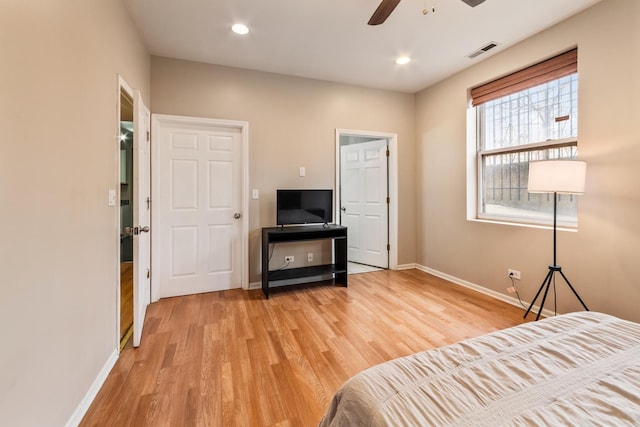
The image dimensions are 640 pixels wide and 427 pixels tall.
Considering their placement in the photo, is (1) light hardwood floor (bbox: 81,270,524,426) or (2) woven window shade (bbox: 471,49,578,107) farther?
(2) woven window shade (bbox: 471,49,578,107)

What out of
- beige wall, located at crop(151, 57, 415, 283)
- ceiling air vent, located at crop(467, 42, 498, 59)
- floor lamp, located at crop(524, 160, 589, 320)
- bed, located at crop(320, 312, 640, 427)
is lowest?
bed, located at crop(320, 312, 640, 427)

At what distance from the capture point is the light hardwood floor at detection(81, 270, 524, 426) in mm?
1576

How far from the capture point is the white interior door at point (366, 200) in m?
4.45

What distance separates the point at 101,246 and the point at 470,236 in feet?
12.3

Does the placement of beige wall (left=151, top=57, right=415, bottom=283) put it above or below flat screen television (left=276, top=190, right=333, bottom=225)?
above

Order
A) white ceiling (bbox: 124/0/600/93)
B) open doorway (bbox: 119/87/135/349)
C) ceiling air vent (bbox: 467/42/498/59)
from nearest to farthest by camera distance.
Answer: white ceiling (bbox: 124/0/600/93) → ceiling air vent (bbox: 467/42/498/59) → open doorway (bbox: 119/87/135/349)

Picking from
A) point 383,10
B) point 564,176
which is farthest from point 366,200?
point 383,10

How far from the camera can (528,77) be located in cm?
288

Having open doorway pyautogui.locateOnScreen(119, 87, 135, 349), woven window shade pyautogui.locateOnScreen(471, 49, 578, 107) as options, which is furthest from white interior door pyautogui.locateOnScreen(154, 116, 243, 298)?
woven window shade pyautogui.locateOnScreen(471, 49, 578, 107)

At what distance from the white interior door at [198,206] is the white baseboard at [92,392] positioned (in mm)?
1358

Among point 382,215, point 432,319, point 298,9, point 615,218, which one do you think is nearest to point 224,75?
point 298,9

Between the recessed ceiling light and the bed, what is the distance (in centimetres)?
298

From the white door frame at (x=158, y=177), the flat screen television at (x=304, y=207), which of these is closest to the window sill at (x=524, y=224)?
the flat screen television at (x=304, y=207)

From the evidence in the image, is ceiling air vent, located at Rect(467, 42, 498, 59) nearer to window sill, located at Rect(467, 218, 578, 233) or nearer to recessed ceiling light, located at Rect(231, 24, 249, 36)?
window sill, located at Rect(467, 218, 578, 233)
